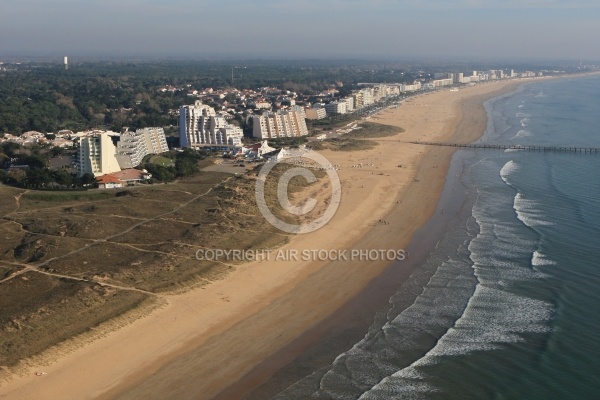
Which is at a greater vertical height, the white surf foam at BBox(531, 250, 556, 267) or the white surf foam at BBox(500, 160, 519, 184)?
the white surf foam at BBox(500, 160, 519, 184)

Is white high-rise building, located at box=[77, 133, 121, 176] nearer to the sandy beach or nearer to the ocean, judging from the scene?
the sandy beach

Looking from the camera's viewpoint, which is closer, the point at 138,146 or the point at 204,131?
the point at 138,146

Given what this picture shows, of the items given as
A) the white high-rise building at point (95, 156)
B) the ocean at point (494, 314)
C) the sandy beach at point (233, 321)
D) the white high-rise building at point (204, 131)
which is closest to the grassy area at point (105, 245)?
the sandy beach at point (233, 321)

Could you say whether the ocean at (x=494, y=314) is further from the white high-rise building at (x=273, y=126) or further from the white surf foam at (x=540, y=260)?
the white high-rise building at (x=273, y=126)

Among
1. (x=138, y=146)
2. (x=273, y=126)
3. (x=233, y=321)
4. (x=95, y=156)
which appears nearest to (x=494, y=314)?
(x=233, y=321)

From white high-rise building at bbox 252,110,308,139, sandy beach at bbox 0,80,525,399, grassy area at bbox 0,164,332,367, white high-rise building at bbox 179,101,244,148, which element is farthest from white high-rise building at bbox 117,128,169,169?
sandy beach at bbox 0,80,525,399

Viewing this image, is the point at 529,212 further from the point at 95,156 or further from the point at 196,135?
the point at 196,135
